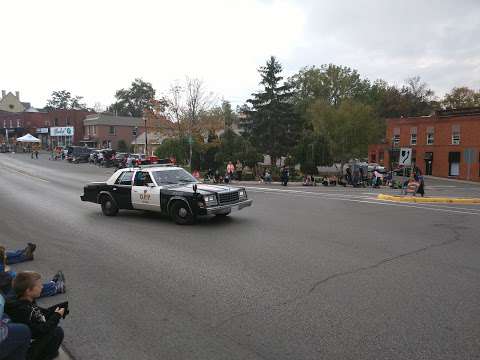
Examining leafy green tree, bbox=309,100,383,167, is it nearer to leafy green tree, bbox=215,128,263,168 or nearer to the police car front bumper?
→ leafy green tree, bbox=215,128,263,168

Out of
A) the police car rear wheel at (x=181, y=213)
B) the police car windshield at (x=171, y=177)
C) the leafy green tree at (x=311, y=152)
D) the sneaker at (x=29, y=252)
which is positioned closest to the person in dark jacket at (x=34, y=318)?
the sneaker at (x=29, y=252)

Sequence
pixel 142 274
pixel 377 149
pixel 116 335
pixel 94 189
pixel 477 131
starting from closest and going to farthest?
1. pixel 116 335
2. pixel 142 274
3. pixel 94 189
4. pixel 477 131
5. pixel 377 149

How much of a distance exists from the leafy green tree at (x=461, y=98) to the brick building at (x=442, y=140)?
23298 mm

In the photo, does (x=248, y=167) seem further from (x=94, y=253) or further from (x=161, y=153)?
(x=94, y=253)

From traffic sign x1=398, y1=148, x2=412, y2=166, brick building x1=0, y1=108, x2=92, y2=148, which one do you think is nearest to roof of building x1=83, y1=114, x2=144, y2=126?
brick building x1=0, y1=108, x2=92, y2=148

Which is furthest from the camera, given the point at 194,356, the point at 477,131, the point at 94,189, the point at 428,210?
the point at 477,131

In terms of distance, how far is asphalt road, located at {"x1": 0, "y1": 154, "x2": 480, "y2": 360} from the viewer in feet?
14.5

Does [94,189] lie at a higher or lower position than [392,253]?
higher

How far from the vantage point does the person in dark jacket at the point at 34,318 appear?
159 inches

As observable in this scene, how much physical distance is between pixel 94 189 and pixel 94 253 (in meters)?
5.41

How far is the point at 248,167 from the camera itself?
1671 inches

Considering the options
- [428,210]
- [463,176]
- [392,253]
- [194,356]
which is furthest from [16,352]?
[463,176]

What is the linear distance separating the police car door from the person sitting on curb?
4.25 metres

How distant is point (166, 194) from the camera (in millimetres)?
11500
